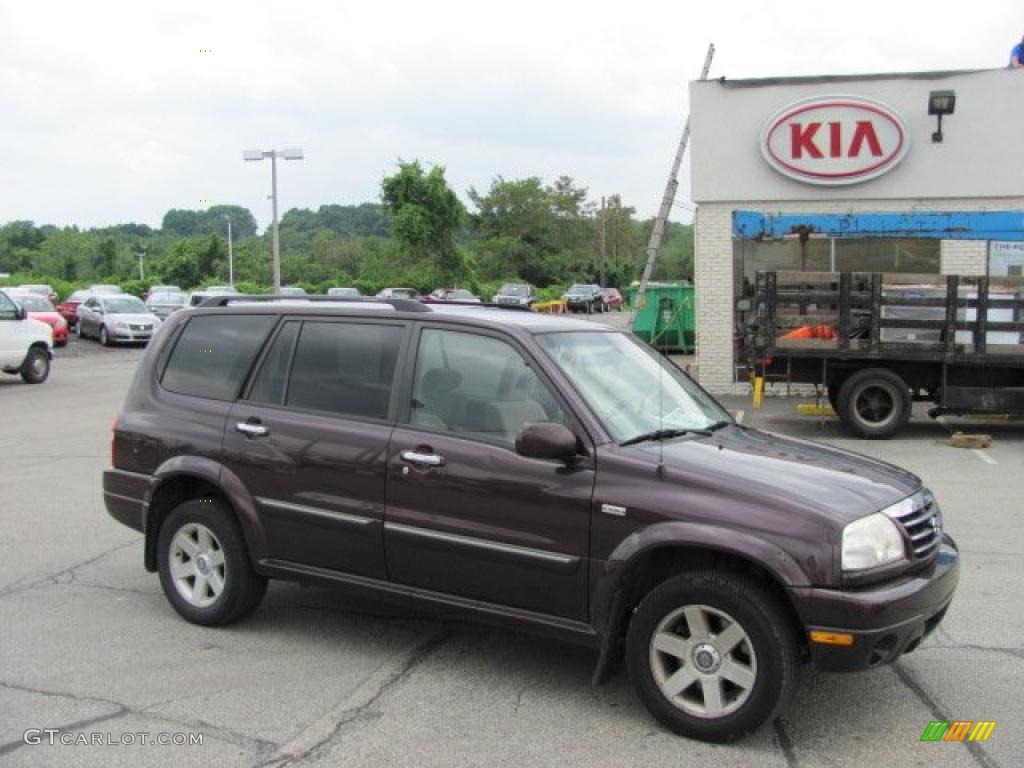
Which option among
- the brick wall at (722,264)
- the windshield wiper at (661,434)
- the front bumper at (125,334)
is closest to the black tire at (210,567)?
the windshield wiper at (661,434)

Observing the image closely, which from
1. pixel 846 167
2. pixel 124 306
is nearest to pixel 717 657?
pixel 846 167

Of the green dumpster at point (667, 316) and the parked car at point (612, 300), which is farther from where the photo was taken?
the parked car at point (612, 300)

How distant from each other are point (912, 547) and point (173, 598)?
377cm

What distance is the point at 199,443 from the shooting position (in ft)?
17.3

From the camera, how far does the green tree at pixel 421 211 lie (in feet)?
178

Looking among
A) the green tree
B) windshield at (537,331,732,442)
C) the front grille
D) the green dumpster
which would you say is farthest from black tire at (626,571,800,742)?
the green tree

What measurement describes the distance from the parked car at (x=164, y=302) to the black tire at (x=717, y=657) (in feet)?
116

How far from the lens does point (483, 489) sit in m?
4.33

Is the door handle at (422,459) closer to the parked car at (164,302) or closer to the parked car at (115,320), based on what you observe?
the parked car at (115,320)

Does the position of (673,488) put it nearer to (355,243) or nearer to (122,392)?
(122,392)

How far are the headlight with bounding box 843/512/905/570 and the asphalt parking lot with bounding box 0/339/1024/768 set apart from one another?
2.50 ft

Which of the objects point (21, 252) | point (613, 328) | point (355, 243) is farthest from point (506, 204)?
point (613, 328)

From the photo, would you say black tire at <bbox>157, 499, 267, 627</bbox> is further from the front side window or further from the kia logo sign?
the kia logo sign

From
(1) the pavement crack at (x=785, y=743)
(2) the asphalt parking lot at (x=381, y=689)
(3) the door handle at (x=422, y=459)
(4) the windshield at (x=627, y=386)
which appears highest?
(4) the windshield at (x=627, y=386)
